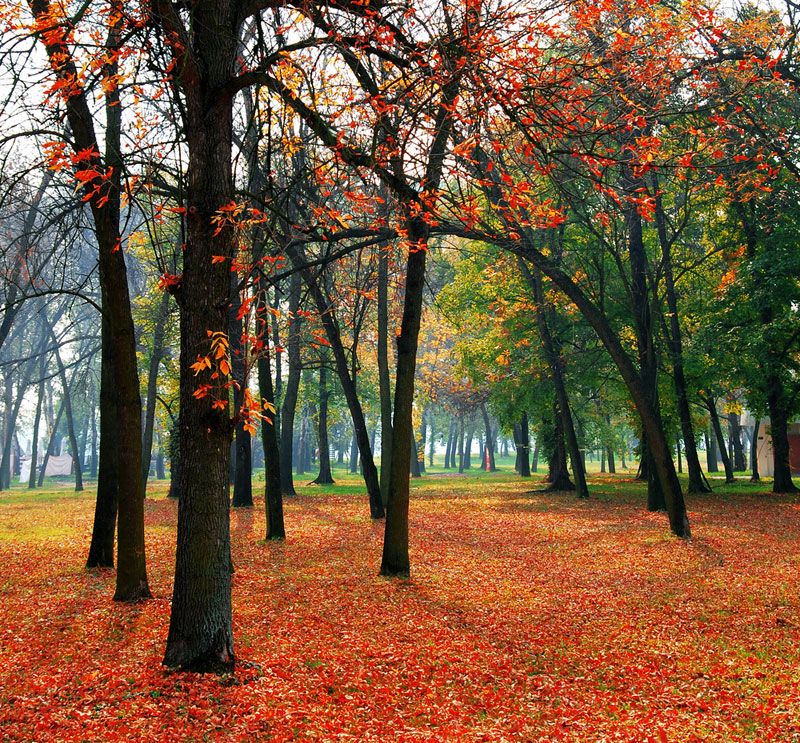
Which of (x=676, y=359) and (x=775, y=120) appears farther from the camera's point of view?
(x=676, y=359)

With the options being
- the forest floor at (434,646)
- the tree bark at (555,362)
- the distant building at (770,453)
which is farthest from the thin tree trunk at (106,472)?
the distant building at (770,453)

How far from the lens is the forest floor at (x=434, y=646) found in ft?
17.3

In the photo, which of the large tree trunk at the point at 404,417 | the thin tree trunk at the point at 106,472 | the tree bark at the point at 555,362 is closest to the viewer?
the thin tree trunk at the point at 106,472

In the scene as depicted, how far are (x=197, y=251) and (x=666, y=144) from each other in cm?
1379

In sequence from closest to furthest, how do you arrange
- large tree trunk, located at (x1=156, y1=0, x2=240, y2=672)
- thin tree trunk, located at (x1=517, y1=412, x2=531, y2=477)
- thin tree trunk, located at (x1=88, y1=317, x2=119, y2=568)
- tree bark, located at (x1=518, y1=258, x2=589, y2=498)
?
1. large tree trunk, located at (x1=156, y1=0, x2=240, y2=672)
2. thin tree trunk, located at (x1=88, y1=317, x2=119, y2=568)
3. tree bark, located at (x1=518, y1=258, x2=589, y2=498)
4. thin tree trunk, located at (x1=517, y1=412, x2=531, y2=477)

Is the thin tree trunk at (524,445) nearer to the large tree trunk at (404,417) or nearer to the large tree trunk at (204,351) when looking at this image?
the large tree trunk at (404,417)

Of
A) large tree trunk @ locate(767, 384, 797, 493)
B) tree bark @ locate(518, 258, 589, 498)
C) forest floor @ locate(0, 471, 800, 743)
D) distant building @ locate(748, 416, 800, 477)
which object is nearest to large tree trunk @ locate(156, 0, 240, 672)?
forest floor @ locate(0, 471, 800, 743)

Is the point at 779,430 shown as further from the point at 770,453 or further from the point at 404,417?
the point at 770,453

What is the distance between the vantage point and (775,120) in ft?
57.5

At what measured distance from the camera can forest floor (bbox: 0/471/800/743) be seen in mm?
5258

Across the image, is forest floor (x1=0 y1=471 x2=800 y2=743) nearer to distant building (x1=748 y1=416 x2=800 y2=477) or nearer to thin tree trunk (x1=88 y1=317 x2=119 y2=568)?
thin tree trunk (x1=88 y1=317 x2=119 y2=568)

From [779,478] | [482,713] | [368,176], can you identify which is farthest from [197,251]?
[779,478]

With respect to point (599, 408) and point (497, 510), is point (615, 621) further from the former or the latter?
point (599, 408)

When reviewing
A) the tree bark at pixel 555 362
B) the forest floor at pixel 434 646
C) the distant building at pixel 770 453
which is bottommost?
the forest floor at pixel 434 646
